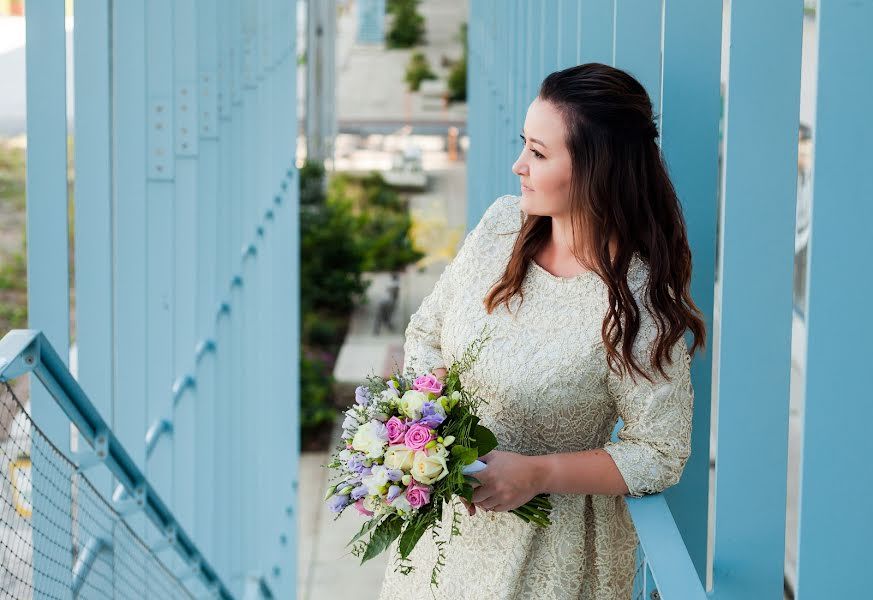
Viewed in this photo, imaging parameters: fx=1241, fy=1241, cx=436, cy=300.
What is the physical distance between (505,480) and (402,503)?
0.23m

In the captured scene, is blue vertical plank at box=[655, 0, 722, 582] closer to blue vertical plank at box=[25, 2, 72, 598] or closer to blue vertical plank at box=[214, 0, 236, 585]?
blue vertical plank at box=[25, 2, 72, 598]

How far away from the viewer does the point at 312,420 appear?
14.4 meters

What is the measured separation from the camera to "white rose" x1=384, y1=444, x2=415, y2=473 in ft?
7.61

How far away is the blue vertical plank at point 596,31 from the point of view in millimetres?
3393

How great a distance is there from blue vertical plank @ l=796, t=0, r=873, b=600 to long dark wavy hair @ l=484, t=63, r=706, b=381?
0.64m

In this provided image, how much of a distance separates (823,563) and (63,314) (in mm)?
1885

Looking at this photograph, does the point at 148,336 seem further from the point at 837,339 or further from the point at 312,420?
the point at 312,420

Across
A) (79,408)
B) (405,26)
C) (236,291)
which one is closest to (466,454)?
(79,408)

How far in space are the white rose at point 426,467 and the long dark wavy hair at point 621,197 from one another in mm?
398

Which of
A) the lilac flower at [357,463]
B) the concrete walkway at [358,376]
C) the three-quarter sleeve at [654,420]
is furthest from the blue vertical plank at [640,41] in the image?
the concrete walkway at [358,376]

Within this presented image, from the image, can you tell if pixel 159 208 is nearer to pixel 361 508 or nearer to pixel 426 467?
pixel 361 508

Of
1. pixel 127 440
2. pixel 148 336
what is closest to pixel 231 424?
pixel 148 336

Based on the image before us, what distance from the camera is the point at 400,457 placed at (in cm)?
232

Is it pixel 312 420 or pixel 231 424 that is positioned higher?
pixel 231 424
